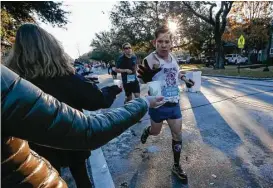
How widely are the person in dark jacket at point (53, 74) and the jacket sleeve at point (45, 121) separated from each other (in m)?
1.03

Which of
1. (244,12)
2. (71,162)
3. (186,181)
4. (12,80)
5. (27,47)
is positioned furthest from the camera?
(244,12)

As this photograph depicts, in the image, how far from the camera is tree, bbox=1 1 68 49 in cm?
1327

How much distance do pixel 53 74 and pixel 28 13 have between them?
1456cm

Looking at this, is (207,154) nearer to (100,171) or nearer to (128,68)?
(100,171)

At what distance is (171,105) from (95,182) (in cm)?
140

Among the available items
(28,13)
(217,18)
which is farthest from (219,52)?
(28,13)

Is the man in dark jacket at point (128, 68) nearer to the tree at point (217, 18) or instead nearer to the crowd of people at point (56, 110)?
the crowd of people at point (56, 110)

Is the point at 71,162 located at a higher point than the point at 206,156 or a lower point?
higher

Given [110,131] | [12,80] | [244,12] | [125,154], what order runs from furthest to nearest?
[244,12]
[125,154]
[110,131]
[12,80]

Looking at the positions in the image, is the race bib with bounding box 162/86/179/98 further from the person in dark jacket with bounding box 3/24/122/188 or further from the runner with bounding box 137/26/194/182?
the person in dark jacket with bounding box 3/24/122/188

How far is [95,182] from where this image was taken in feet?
11.6

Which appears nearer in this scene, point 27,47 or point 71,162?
point 27,47

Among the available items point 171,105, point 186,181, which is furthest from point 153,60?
point 186,181

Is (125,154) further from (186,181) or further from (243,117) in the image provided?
(243,117)
